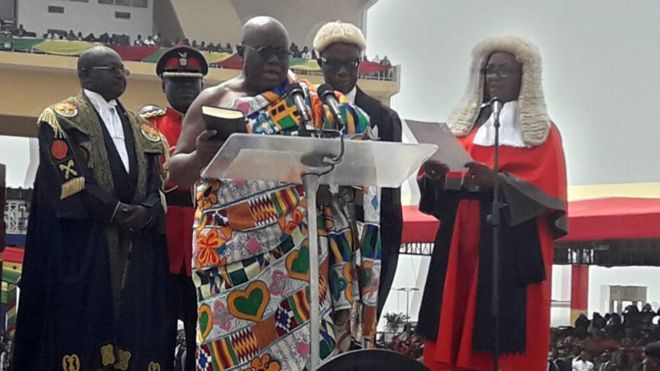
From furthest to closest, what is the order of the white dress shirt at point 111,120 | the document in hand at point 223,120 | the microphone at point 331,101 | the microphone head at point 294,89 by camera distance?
the white dress shirt at point 111,120
the microphone head at point 294,89
the microphone at point 331,101
the document in hand at point 223,120

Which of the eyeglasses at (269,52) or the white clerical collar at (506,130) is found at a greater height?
the eyeglasses at (269,52)

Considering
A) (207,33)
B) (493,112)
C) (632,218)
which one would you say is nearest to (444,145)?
(493,112)

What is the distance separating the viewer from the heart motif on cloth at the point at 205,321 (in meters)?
4.43

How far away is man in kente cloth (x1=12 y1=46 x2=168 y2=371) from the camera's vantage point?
515 centimetres

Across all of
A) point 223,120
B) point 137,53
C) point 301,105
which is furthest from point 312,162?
point 137,53

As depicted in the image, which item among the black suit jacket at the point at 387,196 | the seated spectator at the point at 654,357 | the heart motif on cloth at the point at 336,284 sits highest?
the black suit jacket at the point at 387,196

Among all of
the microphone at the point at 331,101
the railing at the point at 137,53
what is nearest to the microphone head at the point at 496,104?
the microphone at the point at 331,101

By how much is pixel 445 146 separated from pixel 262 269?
0.98 m

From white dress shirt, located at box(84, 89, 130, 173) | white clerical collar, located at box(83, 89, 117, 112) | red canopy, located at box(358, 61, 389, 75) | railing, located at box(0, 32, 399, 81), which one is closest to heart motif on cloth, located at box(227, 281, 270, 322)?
white dress shirt, located at box(84, 89, 130, 173)

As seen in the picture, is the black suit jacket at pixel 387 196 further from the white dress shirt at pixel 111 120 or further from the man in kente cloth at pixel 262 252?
the white dress shirt at pixel 111 120

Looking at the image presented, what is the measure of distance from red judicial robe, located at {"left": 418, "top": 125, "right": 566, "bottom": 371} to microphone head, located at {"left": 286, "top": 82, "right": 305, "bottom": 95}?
1.08 meters

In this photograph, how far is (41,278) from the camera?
17.4 ft

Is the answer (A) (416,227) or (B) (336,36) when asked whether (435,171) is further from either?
(A) (416,227)

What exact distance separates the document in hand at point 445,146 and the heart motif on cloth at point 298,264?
73 centimetres
